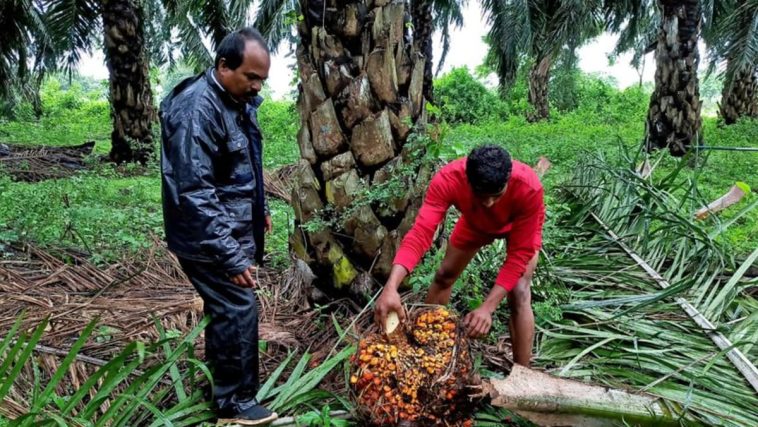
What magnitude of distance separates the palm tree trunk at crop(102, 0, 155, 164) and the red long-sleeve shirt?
272 inches

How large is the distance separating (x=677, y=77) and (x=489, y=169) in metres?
6.76

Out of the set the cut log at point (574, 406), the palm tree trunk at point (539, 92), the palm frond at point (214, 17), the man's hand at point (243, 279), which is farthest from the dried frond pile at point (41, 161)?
the palm tree trunk at point (539, 92)

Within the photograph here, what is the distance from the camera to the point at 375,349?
2.36 meters

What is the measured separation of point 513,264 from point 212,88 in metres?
1.53

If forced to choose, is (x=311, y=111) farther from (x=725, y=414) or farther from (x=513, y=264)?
(x=725, y=414)

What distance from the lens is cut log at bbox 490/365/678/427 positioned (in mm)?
2238

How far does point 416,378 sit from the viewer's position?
2293mm

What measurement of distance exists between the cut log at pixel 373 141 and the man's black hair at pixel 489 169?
62 cm

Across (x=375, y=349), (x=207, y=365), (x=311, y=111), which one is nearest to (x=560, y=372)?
(x=375, y=349)

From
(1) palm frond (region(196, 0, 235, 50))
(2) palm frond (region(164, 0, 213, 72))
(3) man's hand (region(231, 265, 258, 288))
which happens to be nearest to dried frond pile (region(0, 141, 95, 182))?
(1) palm frond (region(196, 0, 235, 50))

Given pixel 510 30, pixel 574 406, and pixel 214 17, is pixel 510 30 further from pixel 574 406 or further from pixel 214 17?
pixel 574 406

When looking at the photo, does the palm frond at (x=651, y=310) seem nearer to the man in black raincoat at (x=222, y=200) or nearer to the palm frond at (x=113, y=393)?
the man in black raincoat at (x=222, y=200)

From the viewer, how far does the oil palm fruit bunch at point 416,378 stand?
227cm

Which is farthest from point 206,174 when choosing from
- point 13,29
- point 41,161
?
point 13,29
